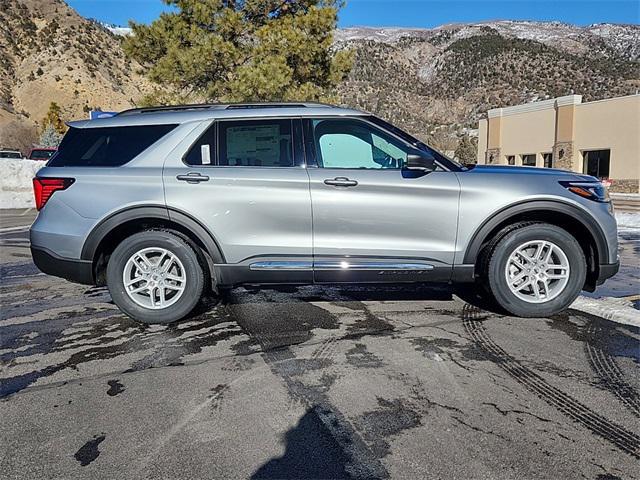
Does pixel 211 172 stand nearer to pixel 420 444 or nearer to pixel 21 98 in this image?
pixel 420 444

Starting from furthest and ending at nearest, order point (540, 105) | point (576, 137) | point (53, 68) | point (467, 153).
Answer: point (53, 68)
point (467, 153)
point (540, 105)
point (576, 137)

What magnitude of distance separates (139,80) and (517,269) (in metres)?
69.0

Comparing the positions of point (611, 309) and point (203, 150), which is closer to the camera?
point (203, 150)

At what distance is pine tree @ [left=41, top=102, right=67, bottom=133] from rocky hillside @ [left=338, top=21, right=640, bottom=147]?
140ft

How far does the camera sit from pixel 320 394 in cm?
309

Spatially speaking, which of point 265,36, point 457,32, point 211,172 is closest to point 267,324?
point 211,172

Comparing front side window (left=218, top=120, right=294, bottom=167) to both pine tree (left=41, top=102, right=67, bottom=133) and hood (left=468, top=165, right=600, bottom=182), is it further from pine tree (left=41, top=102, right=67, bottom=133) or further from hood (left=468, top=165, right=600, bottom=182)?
pine tree (left=41, top=102, right=67, bottom=133)

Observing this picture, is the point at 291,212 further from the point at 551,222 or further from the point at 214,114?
the point at 551,222

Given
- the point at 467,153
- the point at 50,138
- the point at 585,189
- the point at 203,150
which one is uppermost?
the point at 50,138

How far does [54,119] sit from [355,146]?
2152 inches

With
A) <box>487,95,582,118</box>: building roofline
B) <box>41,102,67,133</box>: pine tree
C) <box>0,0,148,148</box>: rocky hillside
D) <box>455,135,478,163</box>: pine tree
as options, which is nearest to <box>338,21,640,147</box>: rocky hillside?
<box>455,135,478,163</box>: pine tree

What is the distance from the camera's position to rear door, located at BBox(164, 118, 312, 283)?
432 cm

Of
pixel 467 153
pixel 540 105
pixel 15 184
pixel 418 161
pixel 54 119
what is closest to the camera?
pixel 418 161

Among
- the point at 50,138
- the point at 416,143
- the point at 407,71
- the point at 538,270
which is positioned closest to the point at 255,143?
the point at 416,143
